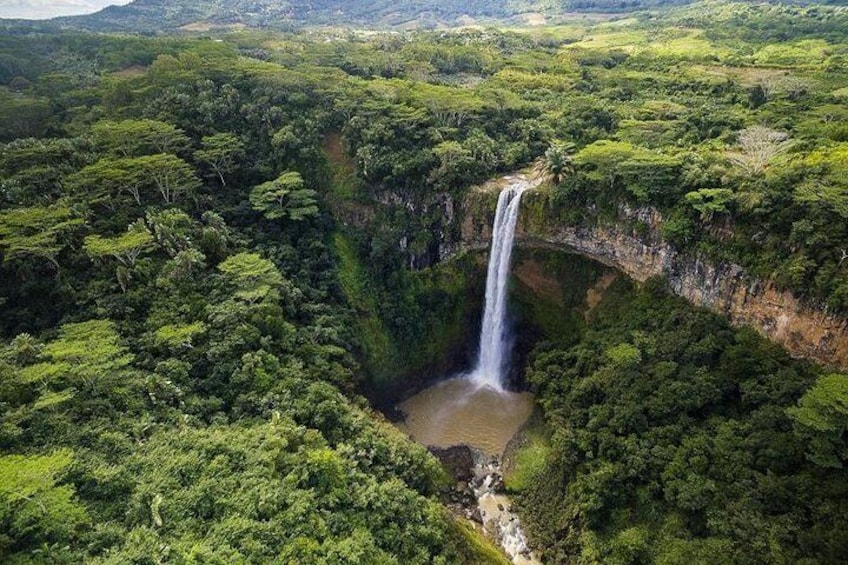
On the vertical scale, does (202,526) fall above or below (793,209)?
below

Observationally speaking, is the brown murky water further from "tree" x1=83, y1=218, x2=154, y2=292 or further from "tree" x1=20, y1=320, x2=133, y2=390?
"tree" x1=83, y1=218, x2=154, y2=292

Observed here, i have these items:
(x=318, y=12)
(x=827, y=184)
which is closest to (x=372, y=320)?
(x=827, y=184)

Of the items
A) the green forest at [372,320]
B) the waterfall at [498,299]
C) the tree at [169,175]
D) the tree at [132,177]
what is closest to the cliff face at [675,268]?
the green forest at [372,320]

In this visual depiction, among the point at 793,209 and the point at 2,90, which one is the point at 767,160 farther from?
the point at 2,90

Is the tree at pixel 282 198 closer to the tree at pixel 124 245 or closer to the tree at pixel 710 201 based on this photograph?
the tree at pixel 124 245

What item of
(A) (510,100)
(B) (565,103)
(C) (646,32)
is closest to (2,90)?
(A) (510,100)

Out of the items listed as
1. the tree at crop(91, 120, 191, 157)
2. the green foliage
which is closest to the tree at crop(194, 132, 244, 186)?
the tree at crop(91, 120, 191, 157)
